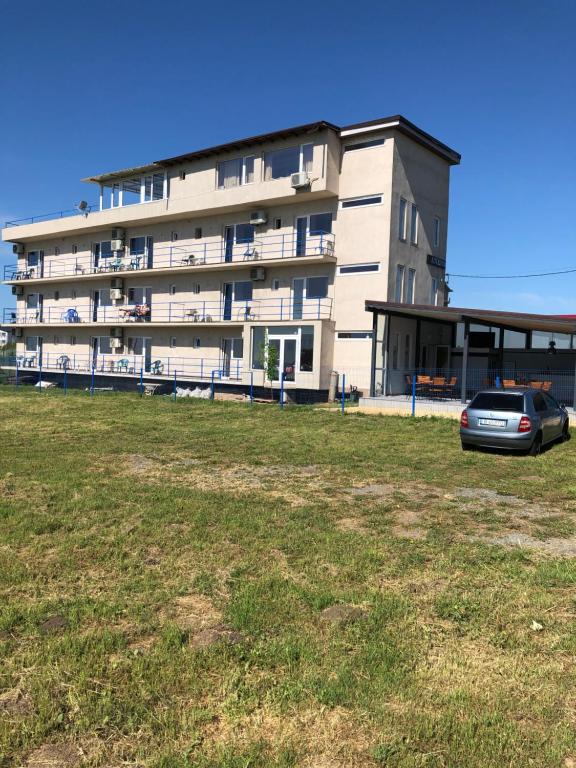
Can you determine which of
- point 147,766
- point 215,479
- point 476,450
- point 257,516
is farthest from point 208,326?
point 147,766

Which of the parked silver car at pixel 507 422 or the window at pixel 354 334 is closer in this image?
the parked silver car at pixel 507 422

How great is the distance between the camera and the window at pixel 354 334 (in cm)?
2878

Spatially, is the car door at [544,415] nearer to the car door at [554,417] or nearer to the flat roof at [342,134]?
the car door at [554,417]

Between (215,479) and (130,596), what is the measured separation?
5248mm

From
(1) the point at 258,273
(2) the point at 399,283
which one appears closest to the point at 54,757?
(2) the point at 399,283

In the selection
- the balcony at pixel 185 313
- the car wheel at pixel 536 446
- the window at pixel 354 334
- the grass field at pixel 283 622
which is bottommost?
the grass field at pixel 283 622

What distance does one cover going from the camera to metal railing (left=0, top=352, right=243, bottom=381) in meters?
34.4

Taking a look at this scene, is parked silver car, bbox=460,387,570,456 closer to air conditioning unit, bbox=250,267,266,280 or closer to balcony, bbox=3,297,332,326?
balcony, bbox=3,297,332,326

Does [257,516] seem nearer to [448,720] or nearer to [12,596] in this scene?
[12,596]

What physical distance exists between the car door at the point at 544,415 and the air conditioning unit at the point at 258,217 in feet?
65.5

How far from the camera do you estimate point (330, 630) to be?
479cm

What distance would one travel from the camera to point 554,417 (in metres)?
16.2

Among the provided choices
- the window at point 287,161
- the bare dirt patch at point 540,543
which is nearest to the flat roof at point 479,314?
the window at point 287,161

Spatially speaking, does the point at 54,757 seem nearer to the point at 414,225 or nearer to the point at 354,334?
the point at 354,334
